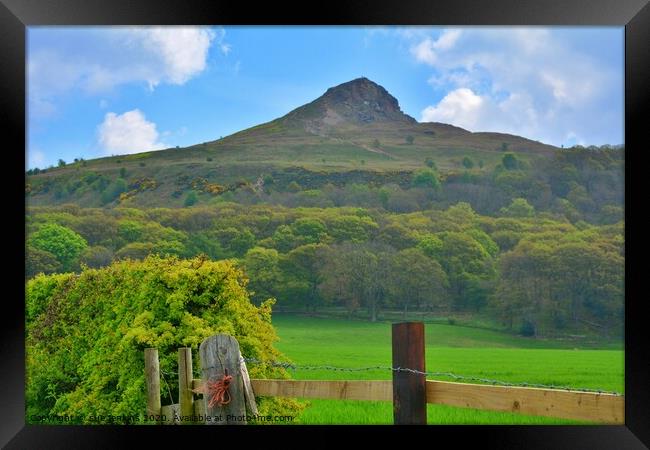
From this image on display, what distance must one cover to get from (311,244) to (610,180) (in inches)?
429

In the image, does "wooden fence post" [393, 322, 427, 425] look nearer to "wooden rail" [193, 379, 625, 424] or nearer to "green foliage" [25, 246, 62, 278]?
"wooden rail" [193, 379, 625, 424]

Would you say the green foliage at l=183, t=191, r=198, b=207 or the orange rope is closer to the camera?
the orange rope

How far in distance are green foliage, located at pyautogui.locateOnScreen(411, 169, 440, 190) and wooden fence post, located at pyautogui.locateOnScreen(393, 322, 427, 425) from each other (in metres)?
24.0

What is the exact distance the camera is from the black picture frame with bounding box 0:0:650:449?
3805 millimetres

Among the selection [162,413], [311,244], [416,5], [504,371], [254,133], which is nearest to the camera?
[416,5]

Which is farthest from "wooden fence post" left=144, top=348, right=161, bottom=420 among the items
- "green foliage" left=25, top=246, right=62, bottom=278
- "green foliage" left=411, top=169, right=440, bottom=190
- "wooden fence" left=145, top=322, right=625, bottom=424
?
"green foliage" left=411, top=169, right=440, bottom=190

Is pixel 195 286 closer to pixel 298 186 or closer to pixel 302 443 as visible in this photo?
pixel 302 443

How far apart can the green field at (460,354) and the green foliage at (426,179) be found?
286 inches

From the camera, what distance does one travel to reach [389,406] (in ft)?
24.8

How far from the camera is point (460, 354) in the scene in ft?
62.7

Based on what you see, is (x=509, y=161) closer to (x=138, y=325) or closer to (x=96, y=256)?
(x=96, y=256)

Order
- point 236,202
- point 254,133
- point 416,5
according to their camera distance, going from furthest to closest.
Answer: point 254,133, point 236,202, point 416,5

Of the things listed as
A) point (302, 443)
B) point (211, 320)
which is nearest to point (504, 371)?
point (211, 320)

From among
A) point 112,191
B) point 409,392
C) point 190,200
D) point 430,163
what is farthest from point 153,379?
point 430,163
